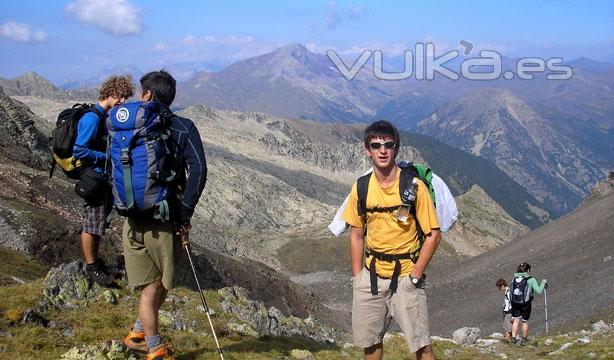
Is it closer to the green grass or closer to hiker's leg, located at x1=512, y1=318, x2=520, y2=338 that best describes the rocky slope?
hiker's leg, located at x1=512, y1=318, x2=520, y2=338

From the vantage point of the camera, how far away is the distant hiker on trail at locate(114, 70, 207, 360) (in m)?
7.88

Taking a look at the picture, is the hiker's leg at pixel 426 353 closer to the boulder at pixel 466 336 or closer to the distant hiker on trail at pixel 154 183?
the distant hiker on trail at pixel 154 183

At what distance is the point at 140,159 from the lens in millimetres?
7867

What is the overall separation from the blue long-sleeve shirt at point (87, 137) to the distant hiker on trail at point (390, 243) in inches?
192

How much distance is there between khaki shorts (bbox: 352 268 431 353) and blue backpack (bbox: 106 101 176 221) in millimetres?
3313

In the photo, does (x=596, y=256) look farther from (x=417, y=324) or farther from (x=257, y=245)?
(x=257, y=245)

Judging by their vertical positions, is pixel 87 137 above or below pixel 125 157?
above

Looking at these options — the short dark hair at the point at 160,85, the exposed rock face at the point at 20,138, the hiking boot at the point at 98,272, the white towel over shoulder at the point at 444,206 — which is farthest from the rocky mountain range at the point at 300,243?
the white towel over shoulder at the point at 444,206

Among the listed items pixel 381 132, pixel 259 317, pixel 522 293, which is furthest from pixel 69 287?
pixel 522 293

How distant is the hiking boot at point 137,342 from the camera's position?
957 centimetres

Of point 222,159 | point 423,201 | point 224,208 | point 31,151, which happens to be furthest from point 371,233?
point 222,159

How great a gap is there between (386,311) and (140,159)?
14.8ft

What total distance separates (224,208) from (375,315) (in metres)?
134

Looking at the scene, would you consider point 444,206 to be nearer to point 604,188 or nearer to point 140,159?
point 140,159
